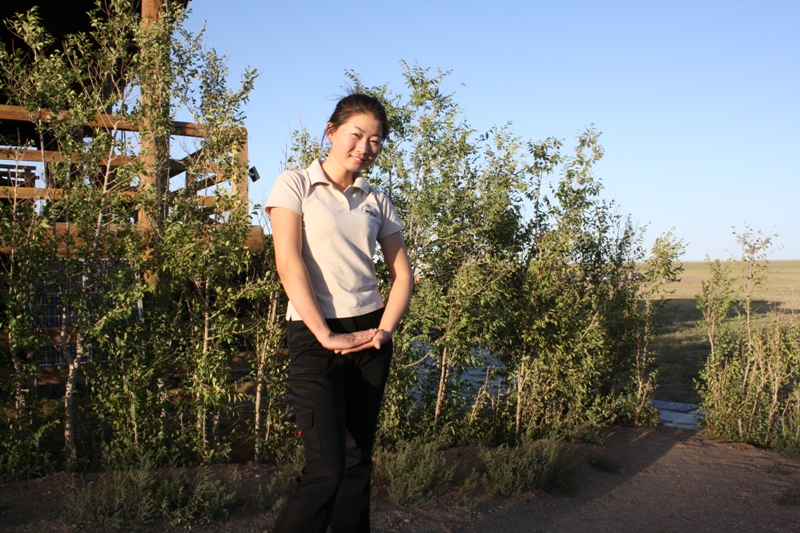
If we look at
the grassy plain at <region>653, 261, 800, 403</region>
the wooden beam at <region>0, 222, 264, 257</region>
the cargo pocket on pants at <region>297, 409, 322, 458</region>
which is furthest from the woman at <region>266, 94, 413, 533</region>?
the grassy plain at <region>653, 261, 800, 403</region>

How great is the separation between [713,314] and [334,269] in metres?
5.90

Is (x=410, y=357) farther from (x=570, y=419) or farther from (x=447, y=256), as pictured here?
(x=570, y=419)

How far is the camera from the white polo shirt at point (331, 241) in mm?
2801

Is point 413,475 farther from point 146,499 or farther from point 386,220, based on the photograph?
point 386,220

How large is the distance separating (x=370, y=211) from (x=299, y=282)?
0.49m

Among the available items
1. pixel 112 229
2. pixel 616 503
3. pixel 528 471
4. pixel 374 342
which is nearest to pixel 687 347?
pixel 616 503

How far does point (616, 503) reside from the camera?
5.11m

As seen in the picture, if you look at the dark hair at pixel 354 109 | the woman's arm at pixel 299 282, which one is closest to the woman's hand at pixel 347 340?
the woman's arm at pixel 299 282

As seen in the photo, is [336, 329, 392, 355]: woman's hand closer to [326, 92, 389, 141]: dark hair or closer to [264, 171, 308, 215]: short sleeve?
A: [264, 171, 308, 215]: short sleeve

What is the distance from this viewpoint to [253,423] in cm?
560

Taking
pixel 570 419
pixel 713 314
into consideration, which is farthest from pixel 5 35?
pixel 713 314

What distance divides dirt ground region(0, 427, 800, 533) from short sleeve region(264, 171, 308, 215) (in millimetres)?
2072

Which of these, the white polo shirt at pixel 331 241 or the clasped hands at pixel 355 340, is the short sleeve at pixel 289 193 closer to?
the white polo shirt at pixel 331 241

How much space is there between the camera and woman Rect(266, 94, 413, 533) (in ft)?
8.71
